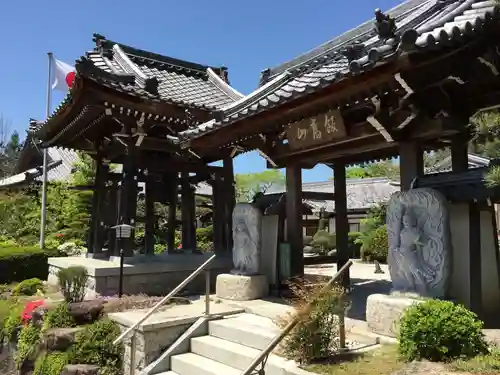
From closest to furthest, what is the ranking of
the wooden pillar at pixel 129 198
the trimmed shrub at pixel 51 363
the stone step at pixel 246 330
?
the stone step at pixel 246 330 → the trimmed shrub at pixel 51 363 → the wooden pillar at pixel 129 198

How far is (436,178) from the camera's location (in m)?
5.89

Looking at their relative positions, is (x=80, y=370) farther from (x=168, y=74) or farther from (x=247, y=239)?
(x=168, y=74)

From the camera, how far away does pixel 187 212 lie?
41.8 ft

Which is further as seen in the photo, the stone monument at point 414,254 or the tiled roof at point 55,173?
the tiled roof at point 55,173

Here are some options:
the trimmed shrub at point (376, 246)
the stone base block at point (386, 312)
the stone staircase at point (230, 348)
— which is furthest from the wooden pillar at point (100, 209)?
the trimmed shrub at point (376, 246)

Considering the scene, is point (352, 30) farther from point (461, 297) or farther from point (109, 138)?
point (109, 138)

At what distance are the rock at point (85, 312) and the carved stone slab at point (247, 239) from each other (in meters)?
2.75

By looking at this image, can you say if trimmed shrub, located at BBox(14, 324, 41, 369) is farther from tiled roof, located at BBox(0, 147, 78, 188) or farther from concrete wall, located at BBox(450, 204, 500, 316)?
tiled roof, located at BBox(0, 147, 78, 188)

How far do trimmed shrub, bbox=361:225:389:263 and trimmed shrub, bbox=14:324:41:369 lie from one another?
48.3 ft

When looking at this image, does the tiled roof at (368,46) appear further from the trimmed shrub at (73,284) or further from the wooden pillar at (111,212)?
the wooden pillar at (111,212)

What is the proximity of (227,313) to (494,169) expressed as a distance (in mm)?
4791

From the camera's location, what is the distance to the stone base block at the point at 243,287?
8367 mm

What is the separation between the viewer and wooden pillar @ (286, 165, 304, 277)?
8664 mm

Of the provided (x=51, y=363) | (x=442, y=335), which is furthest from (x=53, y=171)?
(x=442, y=335)
